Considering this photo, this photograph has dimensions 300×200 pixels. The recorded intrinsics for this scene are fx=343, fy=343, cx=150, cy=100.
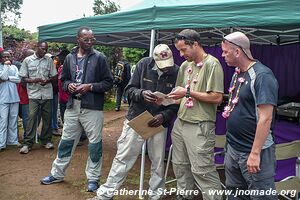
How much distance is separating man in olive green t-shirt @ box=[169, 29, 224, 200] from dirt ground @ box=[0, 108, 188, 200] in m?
0.98

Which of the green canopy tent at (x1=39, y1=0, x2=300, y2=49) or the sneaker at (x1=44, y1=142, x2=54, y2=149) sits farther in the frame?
the sneaker at (x1=44, y1=142, x2=54, y2=149)

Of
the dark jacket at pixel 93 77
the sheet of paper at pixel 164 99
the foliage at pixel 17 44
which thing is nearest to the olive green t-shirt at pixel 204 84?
the sheet of paper at pixel 164 99

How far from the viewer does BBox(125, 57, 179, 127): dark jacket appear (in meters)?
3.62

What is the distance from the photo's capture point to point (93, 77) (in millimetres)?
4156

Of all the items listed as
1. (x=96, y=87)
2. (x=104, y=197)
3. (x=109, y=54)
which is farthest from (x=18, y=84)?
(x=109, y=54)

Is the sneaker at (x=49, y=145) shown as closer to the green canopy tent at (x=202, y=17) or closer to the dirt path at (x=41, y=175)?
the dirt path at (x=41, y=175)

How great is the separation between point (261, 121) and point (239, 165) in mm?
459

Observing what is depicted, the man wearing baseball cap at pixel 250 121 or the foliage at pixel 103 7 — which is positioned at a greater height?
the foliage at pixel 103 7

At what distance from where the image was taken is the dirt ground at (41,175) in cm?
417

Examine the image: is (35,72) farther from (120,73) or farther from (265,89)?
(120,73)

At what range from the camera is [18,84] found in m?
6.45

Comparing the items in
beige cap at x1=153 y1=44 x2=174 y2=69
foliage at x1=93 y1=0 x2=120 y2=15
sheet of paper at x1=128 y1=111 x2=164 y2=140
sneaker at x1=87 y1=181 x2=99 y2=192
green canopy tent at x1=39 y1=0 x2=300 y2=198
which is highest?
foliage at x1=93 y1=0 x2=120 y2=15

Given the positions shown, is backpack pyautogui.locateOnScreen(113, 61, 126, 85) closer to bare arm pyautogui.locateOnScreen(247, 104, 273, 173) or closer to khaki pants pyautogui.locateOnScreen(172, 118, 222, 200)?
khaki pants pyautogui.locateOnScreen(172, 118, 222, 200)

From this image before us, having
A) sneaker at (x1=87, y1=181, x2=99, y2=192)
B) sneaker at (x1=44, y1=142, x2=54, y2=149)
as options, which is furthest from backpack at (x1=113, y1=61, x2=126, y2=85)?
sneaker at (x1=87, y1=181, x2=99, y2=192)
